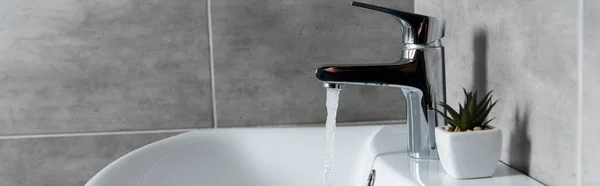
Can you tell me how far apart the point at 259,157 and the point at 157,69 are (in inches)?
11.7

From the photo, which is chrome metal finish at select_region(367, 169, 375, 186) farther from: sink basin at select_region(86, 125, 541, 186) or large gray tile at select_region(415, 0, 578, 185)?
large gray tile at select_region(415, 0, 578, 185)

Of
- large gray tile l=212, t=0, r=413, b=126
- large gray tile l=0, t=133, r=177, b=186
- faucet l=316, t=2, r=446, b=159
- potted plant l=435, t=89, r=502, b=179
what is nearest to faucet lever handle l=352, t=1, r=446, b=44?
faucet l=316, t=2, r=446, b=159

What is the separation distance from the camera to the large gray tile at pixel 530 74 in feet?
1.51

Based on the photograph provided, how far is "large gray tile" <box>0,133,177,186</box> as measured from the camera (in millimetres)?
1056

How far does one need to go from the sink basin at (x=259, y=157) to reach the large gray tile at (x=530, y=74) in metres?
0.13

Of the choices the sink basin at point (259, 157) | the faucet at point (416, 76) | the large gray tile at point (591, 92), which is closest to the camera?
the large gray tile at point (591, 92)

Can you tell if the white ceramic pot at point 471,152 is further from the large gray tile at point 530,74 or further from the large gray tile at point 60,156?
the large gray tile at point 60,156

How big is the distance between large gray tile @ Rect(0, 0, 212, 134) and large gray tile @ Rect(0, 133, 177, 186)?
0.07ft

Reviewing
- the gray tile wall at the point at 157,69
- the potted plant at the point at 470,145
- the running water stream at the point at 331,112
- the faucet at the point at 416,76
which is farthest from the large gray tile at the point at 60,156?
the potted plant at the point at 470,145

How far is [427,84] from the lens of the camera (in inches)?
25.3

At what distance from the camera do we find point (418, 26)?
62cm

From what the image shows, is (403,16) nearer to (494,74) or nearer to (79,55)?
(494,74)

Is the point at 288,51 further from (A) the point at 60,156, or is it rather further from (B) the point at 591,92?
Answer: (B) the point at 591,92

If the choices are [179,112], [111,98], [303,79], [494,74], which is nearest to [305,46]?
[303,79]
